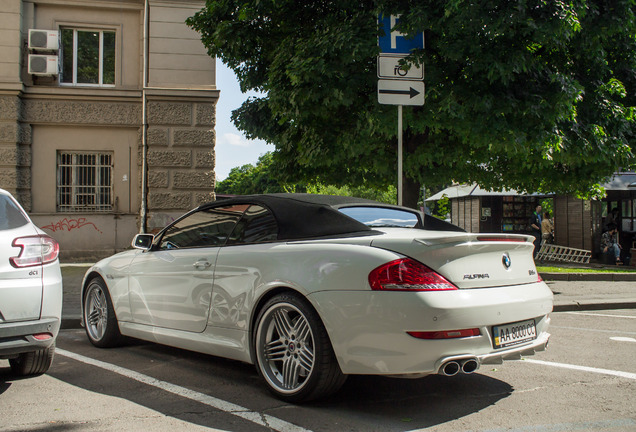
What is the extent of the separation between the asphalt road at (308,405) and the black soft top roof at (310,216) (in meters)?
1.10

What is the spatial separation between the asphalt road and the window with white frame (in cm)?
1079

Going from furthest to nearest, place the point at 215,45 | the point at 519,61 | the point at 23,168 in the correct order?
1. the point at 23,168
2. the point at 215,45
3. the point at 519,61

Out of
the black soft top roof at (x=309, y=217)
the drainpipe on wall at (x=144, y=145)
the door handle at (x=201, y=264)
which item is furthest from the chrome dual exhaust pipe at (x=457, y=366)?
the drainpipe on wall at (x=144, y=145)

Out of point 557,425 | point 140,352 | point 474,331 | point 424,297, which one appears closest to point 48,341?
point 140,352

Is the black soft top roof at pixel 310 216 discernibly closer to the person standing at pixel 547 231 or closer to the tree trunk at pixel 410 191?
the tree trunk at pixel 410 191

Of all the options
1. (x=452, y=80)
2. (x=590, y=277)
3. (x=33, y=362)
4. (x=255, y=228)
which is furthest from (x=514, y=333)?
(x=590, y=277)

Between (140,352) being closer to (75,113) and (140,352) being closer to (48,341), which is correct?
(48,341)

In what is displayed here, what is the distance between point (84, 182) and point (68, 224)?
108 centimetres

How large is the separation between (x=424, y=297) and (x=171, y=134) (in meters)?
11.8

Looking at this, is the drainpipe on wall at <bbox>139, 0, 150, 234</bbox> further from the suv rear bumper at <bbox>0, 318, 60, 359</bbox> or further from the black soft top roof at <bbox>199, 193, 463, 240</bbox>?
the suv rear bumper at <bbox>0, 318, 60, 359</bbox>

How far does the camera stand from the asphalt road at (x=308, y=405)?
3.48 meters

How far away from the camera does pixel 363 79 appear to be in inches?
412

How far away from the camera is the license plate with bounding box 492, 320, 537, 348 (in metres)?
3.71

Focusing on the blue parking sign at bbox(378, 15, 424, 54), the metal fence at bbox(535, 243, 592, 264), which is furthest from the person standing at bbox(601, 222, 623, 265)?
the blue parking sign at bbox(378, 15, 424, 54)
